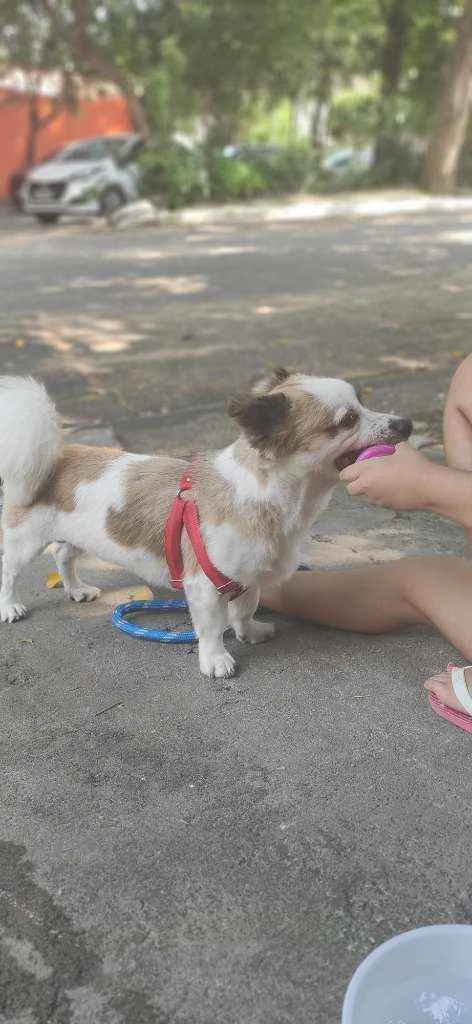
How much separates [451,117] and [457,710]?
21.9 metres

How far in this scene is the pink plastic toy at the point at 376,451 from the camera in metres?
2.56

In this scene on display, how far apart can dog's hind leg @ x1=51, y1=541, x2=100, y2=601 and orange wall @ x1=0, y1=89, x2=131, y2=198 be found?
2730cm

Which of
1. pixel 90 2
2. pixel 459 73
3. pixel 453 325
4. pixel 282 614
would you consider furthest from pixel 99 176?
pixel 282 614

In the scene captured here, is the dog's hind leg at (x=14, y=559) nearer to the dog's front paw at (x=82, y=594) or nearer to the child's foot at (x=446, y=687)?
the dog's front paw at (x=82, y=594)

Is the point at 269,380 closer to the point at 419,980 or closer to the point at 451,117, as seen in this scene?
the point at 419,980

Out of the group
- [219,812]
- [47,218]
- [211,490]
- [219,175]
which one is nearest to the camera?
[219,812]

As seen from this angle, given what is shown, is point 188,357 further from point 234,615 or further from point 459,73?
point 459,73

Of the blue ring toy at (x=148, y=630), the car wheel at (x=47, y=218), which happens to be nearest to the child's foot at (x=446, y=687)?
the blue ring toy at (x=148, y=630)

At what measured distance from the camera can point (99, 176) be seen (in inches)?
750

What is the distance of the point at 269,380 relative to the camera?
290 centimetres

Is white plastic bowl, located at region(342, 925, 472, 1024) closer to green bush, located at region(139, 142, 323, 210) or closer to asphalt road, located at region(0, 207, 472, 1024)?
asphalt road, located at region(0, 207, 472, 1024)

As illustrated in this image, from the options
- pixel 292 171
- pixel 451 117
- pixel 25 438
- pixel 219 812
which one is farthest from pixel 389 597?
pixel 451 117

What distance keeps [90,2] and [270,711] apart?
81.1ft

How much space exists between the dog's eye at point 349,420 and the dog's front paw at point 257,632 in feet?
2.82
